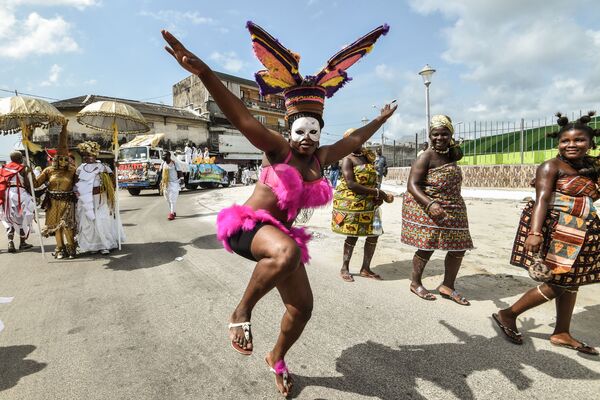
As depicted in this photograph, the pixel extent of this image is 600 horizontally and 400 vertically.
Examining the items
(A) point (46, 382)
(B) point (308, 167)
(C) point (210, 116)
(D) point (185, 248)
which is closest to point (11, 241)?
(D) point (185, 248)

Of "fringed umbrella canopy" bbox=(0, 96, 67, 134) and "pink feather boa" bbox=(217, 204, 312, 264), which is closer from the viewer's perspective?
"pink feather boa" bbox=(217, 204, 312, 264)

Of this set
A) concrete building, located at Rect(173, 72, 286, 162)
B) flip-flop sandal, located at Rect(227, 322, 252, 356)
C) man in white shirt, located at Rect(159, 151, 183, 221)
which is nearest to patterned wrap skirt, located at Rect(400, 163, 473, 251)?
flip-flop sandal, located at Rect(227, 322, 252, 356)

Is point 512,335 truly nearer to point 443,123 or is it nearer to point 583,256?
point 583,256

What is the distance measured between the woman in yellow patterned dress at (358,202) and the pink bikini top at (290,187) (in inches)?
79.8

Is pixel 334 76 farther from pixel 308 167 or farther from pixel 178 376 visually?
pixel 178 376

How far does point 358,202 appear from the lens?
171 inches

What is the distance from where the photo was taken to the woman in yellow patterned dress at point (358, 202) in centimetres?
420

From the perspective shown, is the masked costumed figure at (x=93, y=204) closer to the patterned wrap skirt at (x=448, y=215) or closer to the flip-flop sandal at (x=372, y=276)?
the flip-flop sandal at (x=372, y=276)

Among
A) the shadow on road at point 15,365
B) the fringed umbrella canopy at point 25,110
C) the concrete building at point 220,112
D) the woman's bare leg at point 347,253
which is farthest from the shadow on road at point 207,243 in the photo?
the concrete building at point 220,112

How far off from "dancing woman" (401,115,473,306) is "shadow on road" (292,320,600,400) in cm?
93

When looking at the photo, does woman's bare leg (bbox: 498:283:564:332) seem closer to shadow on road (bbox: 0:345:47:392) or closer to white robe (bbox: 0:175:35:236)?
shadow on road (bbox: 0:345:47:392)

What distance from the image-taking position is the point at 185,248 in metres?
6.21

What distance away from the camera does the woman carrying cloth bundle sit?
2.48m

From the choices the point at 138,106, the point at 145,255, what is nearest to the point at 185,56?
the point at 145,255
